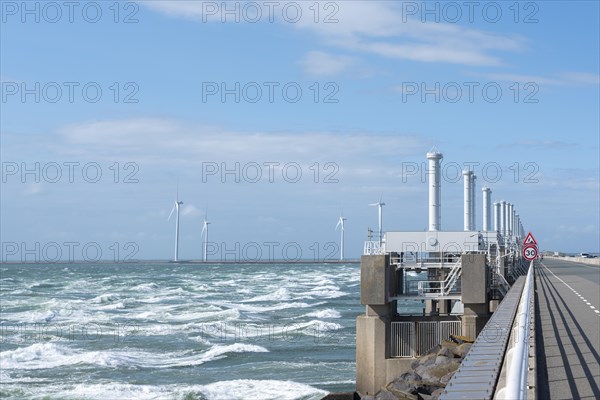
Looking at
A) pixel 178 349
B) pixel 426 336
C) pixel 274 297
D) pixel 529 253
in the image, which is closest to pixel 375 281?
pixel 426 336

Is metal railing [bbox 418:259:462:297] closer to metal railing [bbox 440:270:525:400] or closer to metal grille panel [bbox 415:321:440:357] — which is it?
metal grille panel [bbox 415:321:440:357]

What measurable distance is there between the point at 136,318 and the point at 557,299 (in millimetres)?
37885

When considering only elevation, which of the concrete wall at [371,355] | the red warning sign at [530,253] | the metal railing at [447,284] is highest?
the red warning sign at [530,253]

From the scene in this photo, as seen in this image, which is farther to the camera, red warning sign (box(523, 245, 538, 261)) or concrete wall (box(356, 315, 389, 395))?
red warning sign (box(523, 245, 538, 261))

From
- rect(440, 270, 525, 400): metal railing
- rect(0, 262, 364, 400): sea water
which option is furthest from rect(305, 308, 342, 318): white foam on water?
rect(440, 270, 525, 400): metal railing

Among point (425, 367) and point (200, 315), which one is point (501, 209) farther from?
point (425, 367)

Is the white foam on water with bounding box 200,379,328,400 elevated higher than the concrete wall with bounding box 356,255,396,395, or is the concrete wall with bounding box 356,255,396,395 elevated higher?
the concrete wall with bounding box 356,255,396,395

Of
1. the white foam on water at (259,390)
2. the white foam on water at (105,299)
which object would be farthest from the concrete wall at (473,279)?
the white foam on water at (105,299)

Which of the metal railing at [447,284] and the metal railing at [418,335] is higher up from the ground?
the metal railing at [447,284]

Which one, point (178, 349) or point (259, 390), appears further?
point (178, 349)

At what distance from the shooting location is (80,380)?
32750 millimetres

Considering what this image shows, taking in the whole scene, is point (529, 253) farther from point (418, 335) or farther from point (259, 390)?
point (259, 390)

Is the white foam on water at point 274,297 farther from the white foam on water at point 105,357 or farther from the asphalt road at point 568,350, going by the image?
the asphalt road at point 568,350

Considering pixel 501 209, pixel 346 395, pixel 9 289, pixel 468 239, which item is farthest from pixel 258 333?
pixel 9 289
